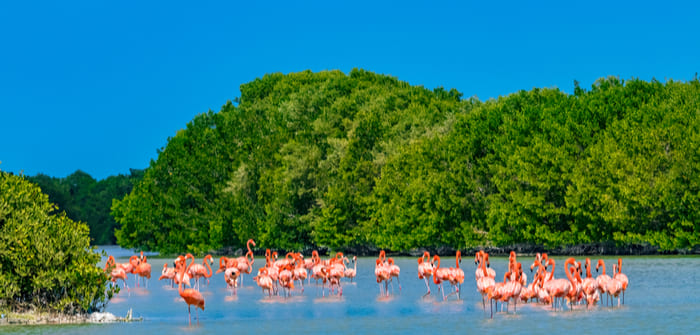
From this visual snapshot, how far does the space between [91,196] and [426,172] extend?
10590cm

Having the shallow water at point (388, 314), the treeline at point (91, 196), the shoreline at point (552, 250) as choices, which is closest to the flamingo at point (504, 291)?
the shallow water at point (388, 314)

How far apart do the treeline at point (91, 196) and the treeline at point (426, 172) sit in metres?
56.3

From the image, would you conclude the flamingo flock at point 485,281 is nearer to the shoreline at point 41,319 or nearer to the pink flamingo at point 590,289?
the pink flamingo at point 590,289

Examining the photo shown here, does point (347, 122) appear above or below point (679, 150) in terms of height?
above

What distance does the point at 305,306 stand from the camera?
31.8 m

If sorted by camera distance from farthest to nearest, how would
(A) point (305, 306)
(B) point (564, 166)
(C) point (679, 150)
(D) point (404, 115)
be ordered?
(D) point (404, 115)
(B) point (564, 166)
(C) point (679, 150)
(A) point (305, 306)

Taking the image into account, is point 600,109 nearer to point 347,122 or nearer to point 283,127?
point 347,122

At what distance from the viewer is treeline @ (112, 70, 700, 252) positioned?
6388cm

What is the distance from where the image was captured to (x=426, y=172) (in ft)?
247

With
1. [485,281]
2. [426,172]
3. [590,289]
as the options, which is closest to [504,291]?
[485,281]

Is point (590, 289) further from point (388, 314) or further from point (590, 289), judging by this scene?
point (388, 314)

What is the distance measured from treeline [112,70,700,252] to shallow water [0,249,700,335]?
24.0m

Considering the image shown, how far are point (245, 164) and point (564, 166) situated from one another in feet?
99.3

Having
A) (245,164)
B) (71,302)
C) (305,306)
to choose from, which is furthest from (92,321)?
(245,164)
